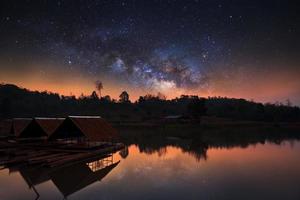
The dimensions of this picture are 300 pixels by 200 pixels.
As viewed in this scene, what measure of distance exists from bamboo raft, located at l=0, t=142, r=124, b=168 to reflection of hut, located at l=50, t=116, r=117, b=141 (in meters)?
1.11

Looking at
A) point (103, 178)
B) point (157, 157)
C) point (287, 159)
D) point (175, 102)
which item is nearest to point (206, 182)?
point (103, 178)

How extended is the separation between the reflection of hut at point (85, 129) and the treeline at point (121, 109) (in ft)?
172

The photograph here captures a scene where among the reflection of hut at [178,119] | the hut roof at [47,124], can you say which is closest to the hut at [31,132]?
the hut roof at [47,124]

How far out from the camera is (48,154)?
2375cm

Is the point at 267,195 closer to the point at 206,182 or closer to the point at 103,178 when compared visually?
the point at 206,182

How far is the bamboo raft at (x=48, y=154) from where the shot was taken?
20.2m

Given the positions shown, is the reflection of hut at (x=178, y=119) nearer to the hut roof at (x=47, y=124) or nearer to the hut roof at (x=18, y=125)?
the hut roof at (x=18, y=125)

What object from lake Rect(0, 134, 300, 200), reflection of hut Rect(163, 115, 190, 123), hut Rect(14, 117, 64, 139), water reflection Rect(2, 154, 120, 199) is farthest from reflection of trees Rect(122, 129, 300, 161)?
reflection of hut Rect(163, 115, 190, 123)

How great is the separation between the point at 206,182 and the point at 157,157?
983 centimetres

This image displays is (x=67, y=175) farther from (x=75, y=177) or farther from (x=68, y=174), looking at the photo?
(x=75, y=177)

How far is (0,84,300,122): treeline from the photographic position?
8806 centimetres

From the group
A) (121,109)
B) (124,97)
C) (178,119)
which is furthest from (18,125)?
(124,97)

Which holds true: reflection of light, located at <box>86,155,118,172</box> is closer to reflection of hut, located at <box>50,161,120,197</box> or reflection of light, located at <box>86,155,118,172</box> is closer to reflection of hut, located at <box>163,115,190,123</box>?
reflection of hut, located at <box>50,161,120,197</box>

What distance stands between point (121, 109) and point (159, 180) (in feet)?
361
